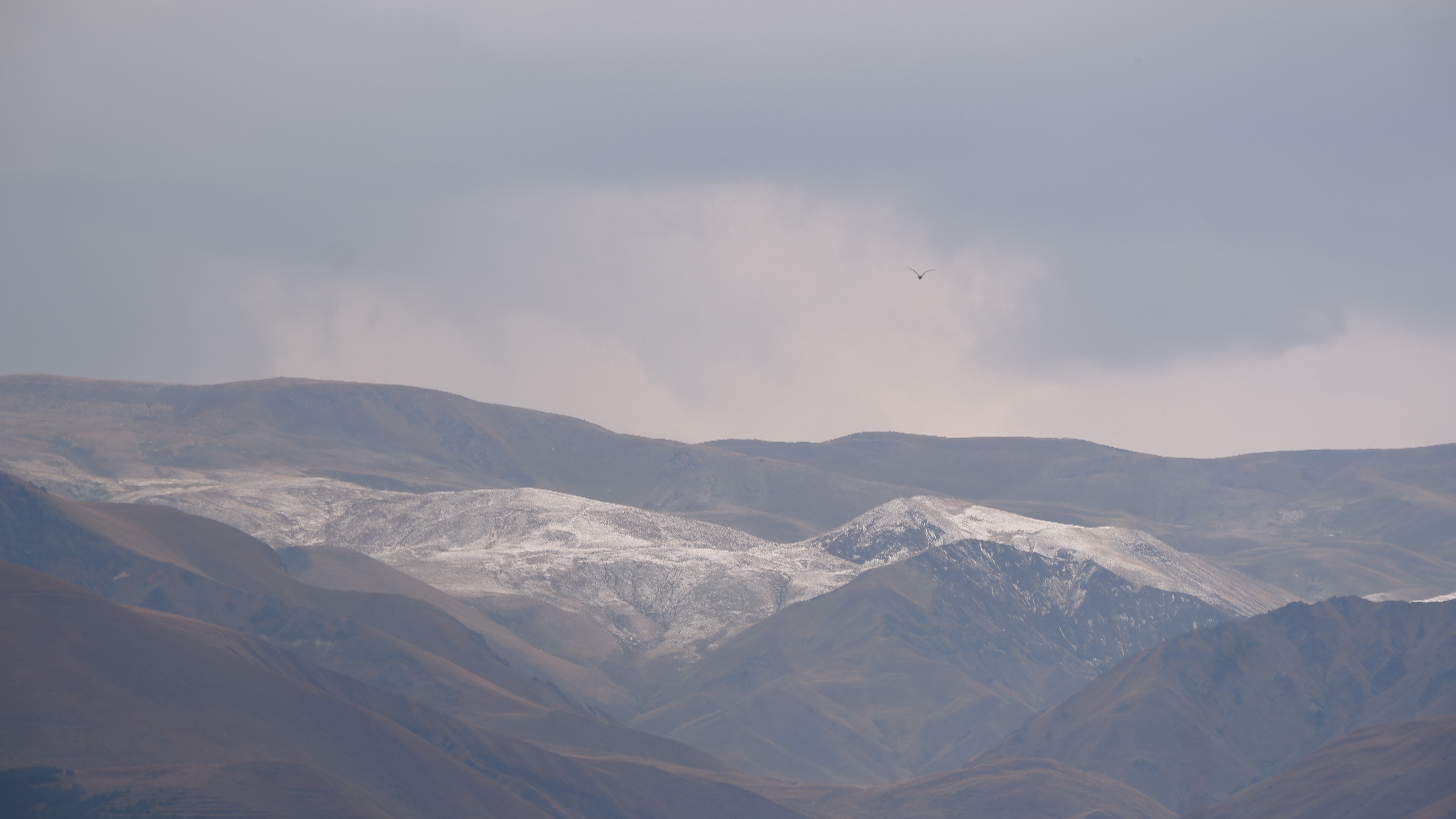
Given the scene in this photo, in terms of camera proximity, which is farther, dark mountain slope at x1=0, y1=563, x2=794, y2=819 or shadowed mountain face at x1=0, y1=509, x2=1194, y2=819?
dark mountain slope at x1=0, y1=563, x2=794, y2=819

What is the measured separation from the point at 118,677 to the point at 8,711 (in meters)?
16.3

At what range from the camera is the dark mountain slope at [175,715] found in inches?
6501

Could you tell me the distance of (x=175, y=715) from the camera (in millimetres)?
176000

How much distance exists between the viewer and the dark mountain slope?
165 m

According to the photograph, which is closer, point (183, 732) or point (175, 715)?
point (183, 732)

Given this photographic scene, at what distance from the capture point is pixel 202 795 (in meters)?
159

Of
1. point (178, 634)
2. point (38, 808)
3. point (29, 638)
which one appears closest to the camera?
point (38, 808)

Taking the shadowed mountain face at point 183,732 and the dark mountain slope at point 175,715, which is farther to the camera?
the dark mountain slope at point 175,715

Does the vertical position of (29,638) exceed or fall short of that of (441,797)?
it exceeds it

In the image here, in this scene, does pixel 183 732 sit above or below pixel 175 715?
below

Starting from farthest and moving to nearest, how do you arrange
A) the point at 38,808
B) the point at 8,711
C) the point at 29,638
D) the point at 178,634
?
the point at 178,634
the point at 29,638
the point at 8,711
the point at 38,808

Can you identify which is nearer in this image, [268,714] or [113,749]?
[113,749]

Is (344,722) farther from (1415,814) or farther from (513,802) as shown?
(1415,814)

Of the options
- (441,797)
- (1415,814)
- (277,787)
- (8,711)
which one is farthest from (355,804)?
(1415,814)
